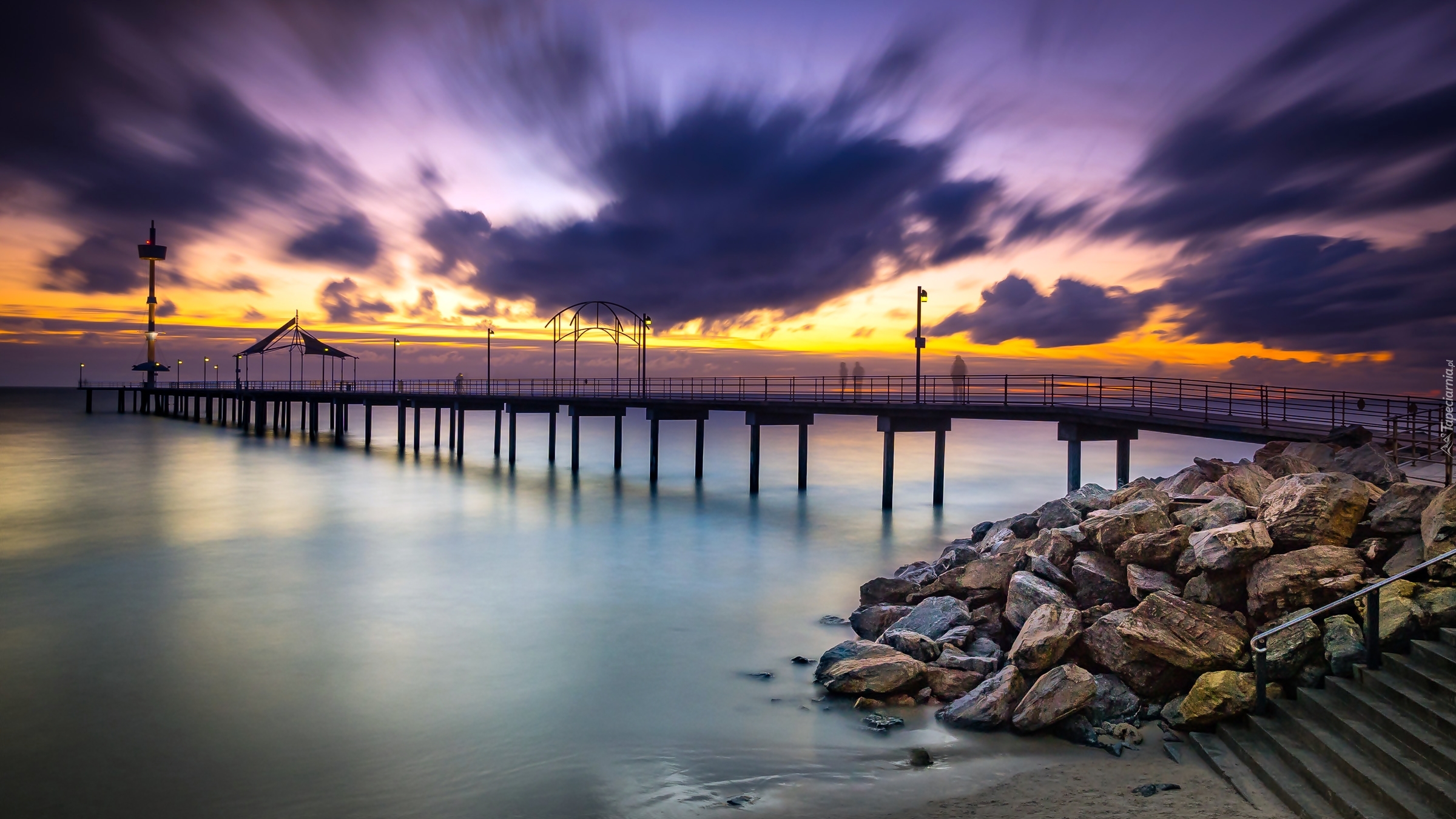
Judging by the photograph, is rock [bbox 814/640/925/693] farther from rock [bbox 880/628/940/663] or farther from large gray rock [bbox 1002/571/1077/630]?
large gray rock [bbox 1002/571/1077/630]

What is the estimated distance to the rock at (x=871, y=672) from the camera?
1007cm

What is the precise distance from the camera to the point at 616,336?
152 ft

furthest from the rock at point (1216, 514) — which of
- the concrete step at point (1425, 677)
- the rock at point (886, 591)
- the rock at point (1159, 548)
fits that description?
the rock at point (886, 591)

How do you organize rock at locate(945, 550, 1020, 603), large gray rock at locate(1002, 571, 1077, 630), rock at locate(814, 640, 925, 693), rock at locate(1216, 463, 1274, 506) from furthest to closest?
rock at locate(945, 550, 1020, 603) < rock at locate(1216, 463, 1274, 506) < large gray rock at locate(1002, 571, 1077, 630) < rock at locate(814, 640, 925, 693)

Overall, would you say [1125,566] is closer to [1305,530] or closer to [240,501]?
[1305,530]

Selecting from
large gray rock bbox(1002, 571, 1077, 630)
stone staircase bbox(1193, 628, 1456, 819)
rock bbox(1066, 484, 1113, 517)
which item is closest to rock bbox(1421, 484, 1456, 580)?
stone staircase bbox(1193, 628, 1456, 819)

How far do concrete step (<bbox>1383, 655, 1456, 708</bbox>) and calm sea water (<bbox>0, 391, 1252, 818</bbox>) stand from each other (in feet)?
10.2

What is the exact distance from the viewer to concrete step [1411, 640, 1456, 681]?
21.6 ft

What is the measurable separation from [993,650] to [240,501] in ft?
102

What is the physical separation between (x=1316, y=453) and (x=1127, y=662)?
26.0 feet

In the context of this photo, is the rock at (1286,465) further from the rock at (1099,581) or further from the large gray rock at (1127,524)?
the rock at (1099,581)

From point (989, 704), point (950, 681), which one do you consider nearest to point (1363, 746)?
point (989, 704)

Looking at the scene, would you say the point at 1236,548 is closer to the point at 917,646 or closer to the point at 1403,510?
the point at 1403,510

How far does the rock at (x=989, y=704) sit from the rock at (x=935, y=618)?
1.53 m
